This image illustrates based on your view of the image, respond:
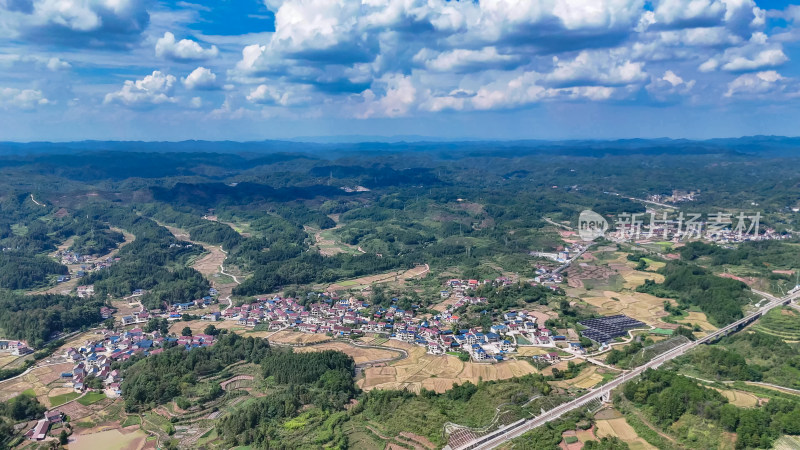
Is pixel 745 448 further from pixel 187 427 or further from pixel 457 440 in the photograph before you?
pixel 187 427

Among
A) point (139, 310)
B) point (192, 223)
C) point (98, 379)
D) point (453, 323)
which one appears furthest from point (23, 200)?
point (453, 323)

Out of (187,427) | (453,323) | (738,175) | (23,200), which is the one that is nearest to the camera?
(187,427)

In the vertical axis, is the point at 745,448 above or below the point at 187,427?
above

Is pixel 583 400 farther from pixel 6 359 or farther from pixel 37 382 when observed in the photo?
pixel 6 359

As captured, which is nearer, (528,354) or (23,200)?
(528,354)

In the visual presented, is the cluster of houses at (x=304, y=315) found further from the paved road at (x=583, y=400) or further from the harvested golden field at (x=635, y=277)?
the harvested golden field at (x=635, y=277)

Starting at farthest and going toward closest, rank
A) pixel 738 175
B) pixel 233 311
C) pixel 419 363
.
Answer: pixel 738 175 < pixel 233 311 < pixel 419 363
